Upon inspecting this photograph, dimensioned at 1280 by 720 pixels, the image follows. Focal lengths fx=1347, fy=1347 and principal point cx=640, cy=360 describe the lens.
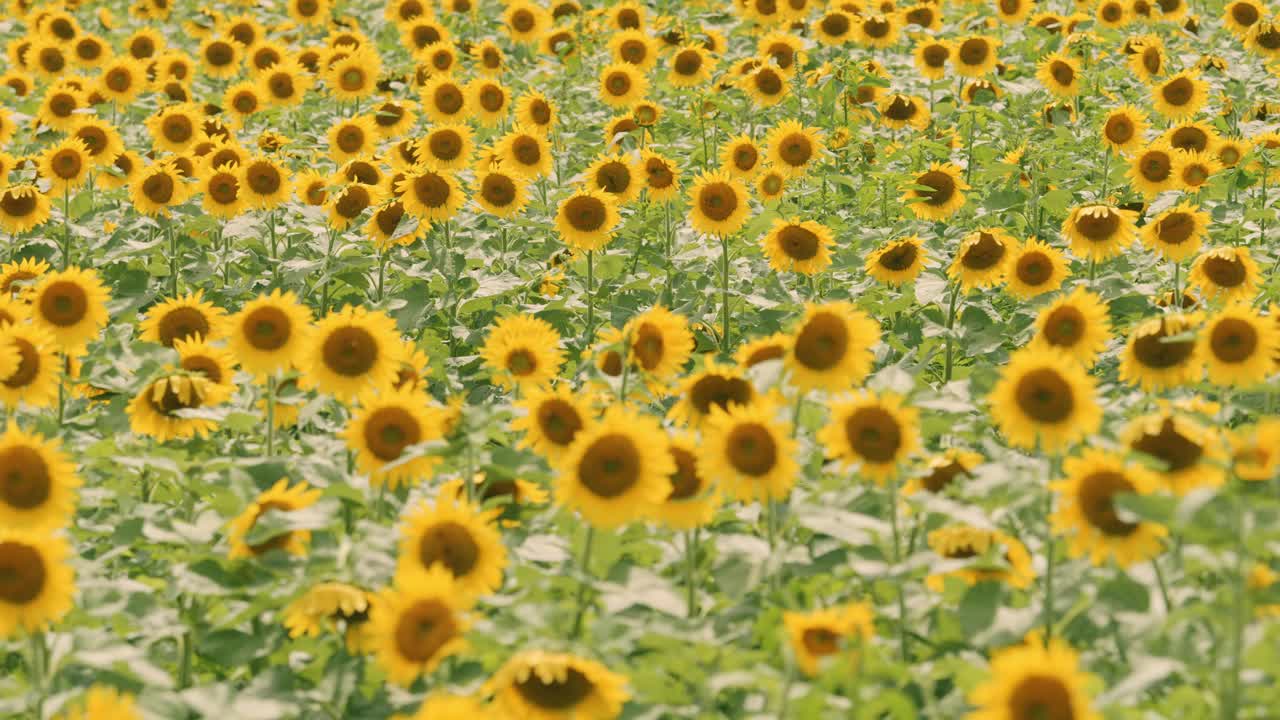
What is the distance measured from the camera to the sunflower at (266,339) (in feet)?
14.4

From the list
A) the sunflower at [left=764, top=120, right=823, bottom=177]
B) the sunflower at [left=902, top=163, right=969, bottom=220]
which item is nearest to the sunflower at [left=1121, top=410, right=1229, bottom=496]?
the sunflower at [left=902, top=163, right=969, bottom=220]

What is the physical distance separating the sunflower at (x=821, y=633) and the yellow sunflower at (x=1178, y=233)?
11.4 feet

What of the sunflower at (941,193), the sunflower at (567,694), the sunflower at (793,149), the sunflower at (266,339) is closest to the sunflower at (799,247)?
the sunflower at (941,193)

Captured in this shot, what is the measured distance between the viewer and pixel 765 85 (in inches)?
347

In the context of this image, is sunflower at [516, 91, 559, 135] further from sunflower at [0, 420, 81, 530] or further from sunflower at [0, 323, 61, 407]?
sunflower at [0, 420, 81, 530]

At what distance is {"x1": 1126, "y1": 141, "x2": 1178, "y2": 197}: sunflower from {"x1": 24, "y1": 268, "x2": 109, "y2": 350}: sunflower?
16.4ft

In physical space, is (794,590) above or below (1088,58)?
below

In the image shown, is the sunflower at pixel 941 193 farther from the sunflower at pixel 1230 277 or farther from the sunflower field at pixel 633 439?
the sunflower at pixel 1230 277

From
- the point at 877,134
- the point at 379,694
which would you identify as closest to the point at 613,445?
the point at 379,694

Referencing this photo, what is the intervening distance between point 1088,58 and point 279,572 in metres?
7.34

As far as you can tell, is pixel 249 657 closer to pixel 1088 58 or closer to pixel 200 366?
pixel 200 366

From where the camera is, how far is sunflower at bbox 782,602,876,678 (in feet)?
9.59

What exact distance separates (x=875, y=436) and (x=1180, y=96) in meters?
5.86

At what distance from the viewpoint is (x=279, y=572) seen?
3428 millimetres
